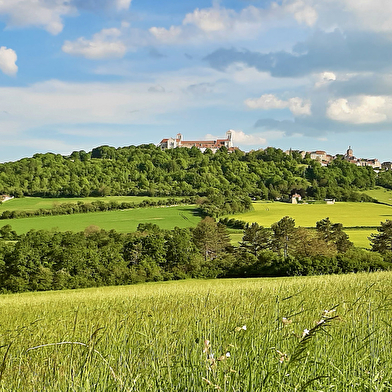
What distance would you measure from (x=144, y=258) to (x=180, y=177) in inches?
4171

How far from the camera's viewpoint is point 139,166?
166 metres

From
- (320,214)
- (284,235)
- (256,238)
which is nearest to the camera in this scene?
(284,235)

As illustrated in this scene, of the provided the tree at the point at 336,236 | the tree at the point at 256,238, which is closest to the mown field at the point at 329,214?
the tree at the point at 336,236

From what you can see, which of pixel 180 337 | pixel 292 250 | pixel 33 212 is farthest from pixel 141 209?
pixel 180 337

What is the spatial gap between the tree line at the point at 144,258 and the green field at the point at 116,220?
32104 millimetres

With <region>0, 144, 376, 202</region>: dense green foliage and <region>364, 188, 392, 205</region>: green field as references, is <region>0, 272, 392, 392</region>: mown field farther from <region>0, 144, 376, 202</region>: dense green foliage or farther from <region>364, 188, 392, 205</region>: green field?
<region>364, 188, 392, 205</region>: green field

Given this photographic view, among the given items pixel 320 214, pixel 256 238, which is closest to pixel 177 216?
pixel 320 214

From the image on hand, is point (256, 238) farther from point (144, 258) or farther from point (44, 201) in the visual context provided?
point (44, 201)

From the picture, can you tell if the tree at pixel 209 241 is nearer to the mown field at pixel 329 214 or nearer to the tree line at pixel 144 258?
the tree line at pixel 144 258

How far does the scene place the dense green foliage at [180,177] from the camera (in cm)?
12656

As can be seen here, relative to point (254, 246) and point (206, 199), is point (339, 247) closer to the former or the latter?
point (254, 246)

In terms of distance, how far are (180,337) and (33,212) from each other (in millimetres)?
104611

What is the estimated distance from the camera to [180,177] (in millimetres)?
152625

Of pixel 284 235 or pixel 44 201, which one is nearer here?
pixel 284 235
